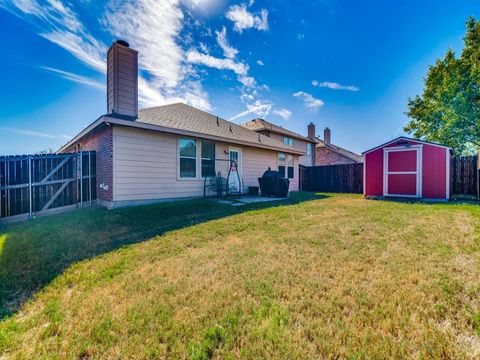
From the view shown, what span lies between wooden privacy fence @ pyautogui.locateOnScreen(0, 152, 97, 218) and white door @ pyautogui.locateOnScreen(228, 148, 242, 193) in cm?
538

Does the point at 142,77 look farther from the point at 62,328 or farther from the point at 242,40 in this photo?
the point at 62,328

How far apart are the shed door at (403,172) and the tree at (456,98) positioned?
8.29m

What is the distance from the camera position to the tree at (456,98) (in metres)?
13.9

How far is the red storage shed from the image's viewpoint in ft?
30.0

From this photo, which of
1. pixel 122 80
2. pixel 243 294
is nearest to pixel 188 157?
pixel 122 80

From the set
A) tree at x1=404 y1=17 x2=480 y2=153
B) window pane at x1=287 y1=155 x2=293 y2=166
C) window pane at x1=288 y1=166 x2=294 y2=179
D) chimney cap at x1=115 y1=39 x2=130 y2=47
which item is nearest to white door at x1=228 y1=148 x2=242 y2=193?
window pane at x1=287 y1=155 x2=293 y2=166

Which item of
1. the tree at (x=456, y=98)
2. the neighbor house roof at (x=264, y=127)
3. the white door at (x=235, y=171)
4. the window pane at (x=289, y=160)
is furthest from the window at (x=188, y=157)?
the tree at (x=456, y=98)

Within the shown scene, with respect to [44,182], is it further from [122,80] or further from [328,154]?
[328,154]

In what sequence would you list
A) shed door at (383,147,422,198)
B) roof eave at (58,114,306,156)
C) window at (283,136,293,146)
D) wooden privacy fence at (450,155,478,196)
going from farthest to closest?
window at (283,136,293,146) → wooden privacy fence at (450,155,478,196) → shed door at (383,147,422,198) → roof eave at (58,114,306,156)

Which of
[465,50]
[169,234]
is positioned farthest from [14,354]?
[465,50]

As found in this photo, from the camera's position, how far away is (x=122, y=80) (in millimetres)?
7602

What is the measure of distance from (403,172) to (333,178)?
217 inches

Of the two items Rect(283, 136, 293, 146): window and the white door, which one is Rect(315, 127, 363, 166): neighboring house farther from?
the white door

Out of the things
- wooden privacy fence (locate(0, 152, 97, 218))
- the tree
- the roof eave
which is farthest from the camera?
the tree
